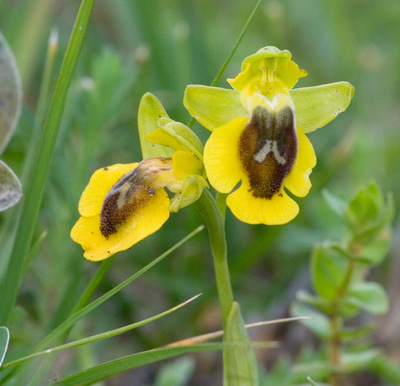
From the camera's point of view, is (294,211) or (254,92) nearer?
(294,211)

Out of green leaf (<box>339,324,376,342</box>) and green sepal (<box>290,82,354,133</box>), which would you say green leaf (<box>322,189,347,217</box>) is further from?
green sepal (<box>290,82,354,133</box>)

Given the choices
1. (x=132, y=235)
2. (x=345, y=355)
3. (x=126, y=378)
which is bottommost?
(x=126, y=378)

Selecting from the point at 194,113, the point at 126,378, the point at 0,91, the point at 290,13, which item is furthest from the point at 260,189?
the point at 290,13

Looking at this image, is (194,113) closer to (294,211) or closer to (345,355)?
(294,211)

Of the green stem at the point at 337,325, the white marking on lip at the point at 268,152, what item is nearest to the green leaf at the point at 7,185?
the white marking on lip at the point at 268,152

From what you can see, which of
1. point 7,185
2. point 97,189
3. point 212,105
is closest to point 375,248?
point 212,105

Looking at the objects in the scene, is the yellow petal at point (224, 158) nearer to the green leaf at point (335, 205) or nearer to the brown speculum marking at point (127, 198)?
the brown speculum marking at point (127, 198)
